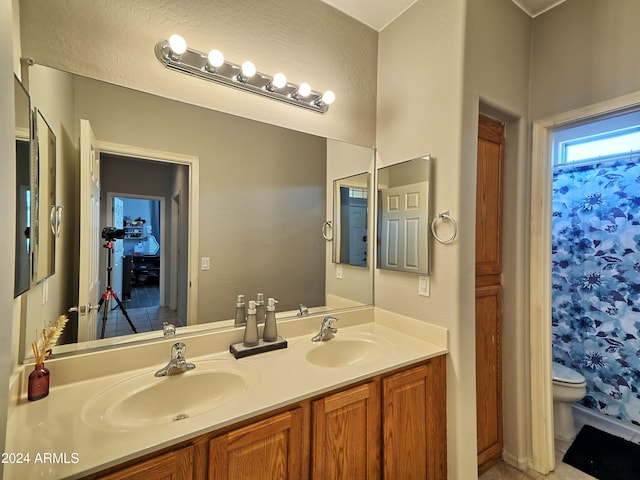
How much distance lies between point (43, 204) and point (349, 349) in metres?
1.49

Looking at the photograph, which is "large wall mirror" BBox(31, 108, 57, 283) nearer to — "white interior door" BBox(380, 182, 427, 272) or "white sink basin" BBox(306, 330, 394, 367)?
"white sink basin" BBox(306, 330, 394, 367)

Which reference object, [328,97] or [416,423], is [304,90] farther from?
[416,423]

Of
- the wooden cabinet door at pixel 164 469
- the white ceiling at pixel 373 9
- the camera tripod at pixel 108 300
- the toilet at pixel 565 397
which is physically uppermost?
the white ceiling at pixel 373 9

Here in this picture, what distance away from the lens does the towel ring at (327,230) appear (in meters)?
1.87

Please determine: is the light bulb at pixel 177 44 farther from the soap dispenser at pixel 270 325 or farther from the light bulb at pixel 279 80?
the soap dispenser at pixel 270 325

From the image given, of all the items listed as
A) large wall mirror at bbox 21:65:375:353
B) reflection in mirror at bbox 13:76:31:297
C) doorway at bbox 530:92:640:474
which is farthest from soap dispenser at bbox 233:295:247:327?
doorway at bbox 530:92:640:474

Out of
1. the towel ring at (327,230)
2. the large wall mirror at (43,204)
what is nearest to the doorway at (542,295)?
the towel ring at (327,230)

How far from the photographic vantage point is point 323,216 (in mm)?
1865

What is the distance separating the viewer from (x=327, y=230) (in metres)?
1.88

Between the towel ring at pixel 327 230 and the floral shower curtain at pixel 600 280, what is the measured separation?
208 centimetres

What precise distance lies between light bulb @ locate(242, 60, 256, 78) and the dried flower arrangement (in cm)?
126

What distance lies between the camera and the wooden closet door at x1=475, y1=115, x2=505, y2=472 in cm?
171

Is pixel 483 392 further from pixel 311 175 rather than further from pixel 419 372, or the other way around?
pixel 311 175

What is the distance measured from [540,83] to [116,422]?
265cm
